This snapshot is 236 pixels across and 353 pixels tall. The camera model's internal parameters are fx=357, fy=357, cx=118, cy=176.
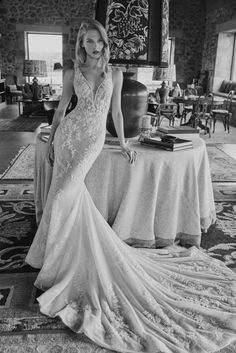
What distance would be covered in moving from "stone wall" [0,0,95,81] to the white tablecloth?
12.7 meters

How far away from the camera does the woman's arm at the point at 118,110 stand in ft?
7.30

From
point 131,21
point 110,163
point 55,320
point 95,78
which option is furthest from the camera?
point 110,163

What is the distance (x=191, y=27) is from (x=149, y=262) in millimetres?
13948

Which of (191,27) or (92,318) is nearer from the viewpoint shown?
(92,318)

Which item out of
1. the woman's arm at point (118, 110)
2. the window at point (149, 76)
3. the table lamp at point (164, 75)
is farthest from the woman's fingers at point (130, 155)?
the window at point (149, 76)

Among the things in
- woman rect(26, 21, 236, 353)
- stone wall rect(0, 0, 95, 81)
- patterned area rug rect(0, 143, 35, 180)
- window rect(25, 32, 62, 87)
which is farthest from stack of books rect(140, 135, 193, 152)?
window rect(25, 32, 62, 87)

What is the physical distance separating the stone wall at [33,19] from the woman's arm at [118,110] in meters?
12.8

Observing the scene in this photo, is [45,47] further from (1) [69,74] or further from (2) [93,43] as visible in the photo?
(2) [93,43]

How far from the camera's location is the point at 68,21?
13984 millimetres

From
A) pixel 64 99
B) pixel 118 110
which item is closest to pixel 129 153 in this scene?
pixel 118 110

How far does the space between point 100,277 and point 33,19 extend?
14.0 metres

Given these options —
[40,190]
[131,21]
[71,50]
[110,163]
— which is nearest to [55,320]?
[110,163]

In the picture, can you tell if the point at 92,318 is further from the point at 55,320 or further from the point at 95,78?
the point at 95,78

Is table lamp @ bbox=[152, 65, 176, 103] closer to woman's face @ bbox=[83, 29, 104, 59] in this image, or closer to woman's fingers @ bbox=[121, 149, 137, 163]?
woman's fingers @ bbox=[121, 149, 137, 163]
